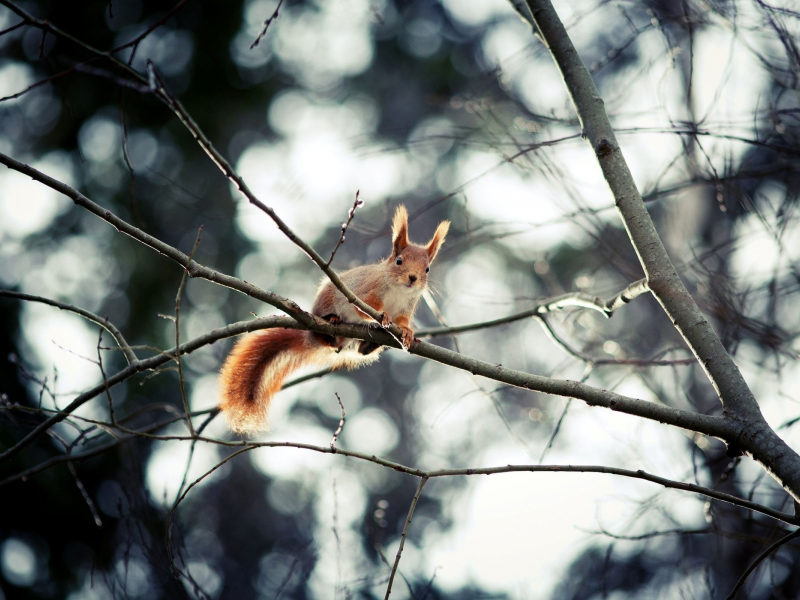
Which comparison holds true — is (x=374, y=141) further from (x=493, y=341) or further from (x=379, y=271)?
(x=493, y=341)

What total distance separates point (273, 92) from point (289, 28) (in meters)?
0.89

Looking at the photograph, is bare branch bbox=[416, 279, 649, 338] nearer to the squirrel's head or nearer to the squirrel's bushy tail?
the squirrel's head

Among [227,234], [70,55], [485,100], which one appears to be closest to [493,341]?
[227,234]

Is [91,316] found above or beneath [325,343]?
beneath

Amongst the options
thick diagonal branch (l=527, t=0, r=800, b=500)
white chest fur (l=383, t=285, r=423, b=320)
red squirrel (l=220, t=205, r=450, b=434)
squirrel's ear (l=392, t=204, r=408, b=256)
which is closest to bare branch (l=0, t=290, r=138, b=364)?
red squirrel (l=220, t=205, r=450, b=434)

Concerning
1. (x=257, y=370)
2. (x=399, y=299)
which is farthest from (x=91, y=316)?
(x=399, y=299)

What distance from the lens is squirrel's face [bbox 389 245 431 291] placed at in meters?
2.91

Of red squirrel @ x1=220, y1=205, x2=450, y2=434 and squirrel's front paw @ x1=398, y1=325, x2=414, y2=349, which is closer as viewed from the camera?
squirrel's front paw @ x1=398, y1=325, x2=414, y2=349

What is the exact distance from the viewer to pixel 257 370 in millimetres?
2918

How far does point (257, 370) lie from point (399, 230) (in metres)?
0.86

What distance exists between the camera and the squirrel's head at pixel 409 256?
9.61ft

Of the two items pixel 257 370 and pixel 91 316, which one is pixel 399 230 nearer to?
pixel 257 370

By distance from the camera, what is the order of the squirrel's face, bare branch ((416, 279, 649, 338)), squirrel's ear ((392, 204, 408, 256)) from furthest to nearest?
squirrel's ear ((392, 204, 408, 256)) < the squirrel's face < bare branch ((416, 279, 649, 338))

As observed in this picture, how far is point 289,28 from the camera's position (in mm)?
9281
